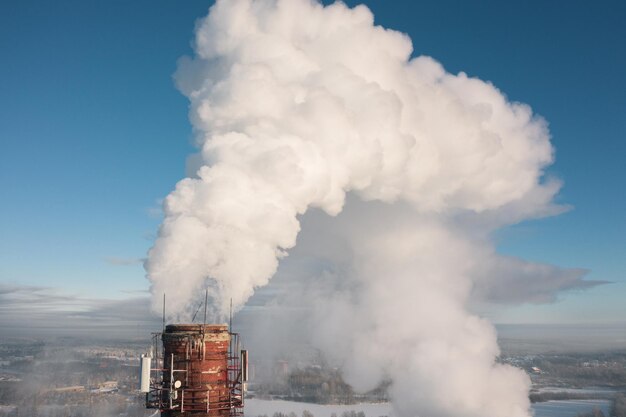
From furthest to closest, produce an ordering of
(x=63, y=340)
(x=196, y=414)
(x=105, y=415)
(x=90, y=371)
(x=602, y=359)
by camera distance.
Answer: (x=602, y=359) → (x=63, y=340) → (x=90, y=371) → (x=105, y=415) → (x=196, y=414)

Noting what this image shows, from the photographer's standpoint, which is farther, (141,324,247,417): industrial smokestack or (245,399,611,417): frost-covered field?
(245,399,611,417): frost-covered field

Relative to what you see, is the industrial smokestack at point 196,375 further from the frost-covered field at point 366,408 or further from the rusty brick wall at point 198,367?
the frost-covered field at point 366,408

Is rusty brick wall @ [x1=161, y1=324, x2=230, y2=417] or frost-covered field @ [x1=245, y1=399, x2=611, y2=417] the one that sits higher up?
rusty brick wall @ [x1=161, y1=324, x2=230, y2=417]

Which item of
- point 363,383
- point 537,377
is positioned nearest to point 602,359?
point 537,377

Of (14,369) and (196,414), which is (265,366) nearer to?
(14,369)

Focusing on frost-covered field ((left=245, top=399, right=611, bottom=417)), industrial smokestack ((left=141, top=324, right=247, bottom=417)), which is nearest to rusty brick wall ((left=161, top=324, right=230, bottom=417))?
industrial smokestack ((left=141, top=324, right=247, bottom=417))

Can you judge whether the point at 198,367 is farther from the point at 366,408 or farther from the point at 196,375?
the point at 366,408

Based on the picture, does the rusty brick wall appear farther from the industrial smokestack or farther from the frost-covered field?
the frost-covered field

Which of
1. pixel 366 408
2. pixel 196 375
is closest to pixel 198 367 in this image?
pixel 196 375

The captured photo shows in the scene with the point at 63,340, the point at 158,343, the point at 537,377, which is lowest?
the point at 537,377
